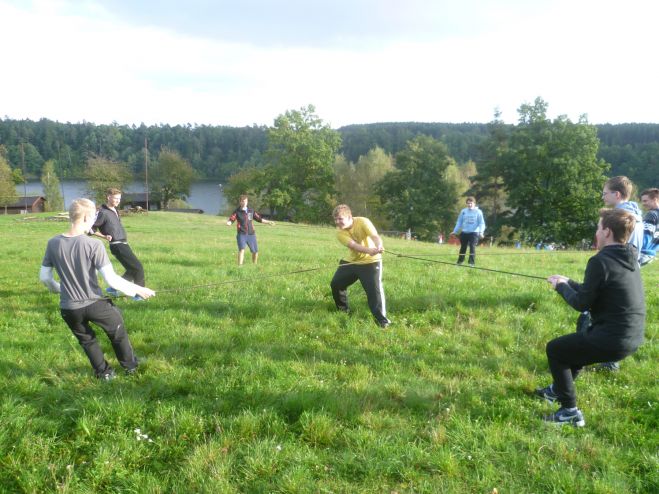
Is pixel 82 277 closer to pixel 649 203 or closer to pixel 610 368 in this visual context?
pixel 610 368

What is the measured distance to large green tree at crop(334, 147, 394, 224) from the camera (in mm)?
61500

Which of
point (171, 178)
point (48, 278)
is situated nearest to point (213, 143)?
point (171, 178)

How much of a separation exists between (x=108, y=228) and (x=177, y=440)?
580 cm

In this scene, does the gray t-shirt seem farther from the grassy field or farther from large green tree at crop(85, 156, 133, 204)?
large green tree at crop(85, 156, 133, 204)

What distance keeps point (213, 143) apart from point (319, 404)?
7281 inches

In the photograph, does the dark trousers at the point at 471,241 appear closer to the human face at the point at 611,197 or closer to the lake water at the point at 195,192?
the human face at the point at 611,197

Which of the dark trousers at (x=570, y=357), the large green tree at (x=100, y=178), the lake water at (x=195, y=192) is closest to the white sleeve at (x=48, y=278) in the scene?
the dark trousers at (x=570, y=357)

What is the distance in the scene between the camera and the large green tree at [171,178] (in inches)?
3649

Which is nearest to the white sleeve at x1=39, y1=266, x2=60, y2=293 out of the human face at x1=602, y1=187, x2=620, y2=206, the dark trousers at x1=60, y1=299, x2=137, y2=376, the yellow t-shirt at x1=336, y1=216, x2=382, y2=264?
the dark trousers at x1=60, y1=299, x2=137, y2=376

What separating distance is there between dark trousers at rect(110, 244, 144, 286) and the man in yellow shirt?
14.3 ft

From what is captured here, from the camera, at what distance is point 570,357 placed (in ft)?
13.7

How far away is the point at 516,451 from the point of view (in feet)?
12.6

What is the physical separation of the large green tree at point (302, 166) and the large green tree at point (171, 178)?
42.9m

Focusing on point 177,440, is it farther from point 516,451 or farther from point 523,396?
point 523,396
